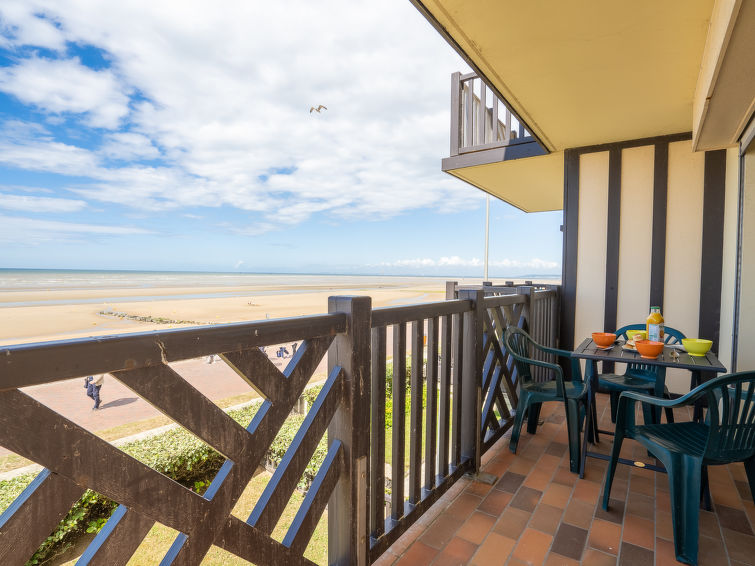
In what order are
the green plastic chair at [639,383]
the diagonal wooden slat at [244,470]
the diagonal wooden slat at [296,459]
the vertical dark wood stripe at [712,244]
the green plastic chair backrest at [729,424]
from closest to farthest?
the diagonal wooden slat at [244,470], the diagonal wooden slat at [296,459], the green plastic chair backrest at [729,424], the green plastic chair at [639,383], the vertical dark wood stripe at [712,244]

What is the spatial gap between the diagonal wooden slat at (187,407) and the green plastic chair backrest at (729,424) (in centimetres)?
177

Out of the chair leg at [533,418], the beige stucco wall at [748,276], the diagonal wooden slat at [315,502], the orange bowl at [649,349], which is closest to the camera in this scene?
the diagonal wooden slat at [315,502]

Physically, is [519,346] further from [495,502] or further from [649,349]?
[495,502]

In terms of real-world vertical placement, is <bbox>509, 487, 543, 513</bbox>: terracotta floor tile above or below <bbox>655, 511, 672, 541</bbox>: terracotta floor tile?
below

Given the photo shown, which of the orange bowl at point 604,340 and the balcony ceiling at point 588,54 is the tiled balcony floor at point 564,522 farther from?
the balcony ceiling at point 588,54

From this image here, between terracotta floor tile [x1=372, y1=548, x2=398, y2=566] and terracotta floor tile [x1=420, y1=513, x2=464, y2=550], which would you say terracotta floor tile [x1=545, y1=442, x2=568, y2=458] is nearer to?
terracotta floor tile [x1=420, y1=513, x2=464, y2=550]

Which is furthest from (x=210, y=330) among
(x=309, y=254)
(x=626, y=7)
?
(x=309, y=254)

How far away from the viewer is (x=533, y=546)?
173cm

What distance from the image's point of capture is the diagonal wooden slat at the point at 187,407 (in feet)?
2.63

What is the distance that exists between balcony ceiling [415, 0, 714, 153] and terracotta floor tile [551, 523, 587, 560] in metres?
2.68

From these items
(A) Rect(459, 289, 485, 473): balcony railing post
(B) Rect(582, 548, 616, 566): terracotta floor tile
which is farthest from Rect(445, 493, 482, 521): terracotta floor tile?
(B) Rect(582, 548, 616, 566): terracotta floor tile

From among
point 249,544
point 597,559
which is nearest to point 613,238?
point 597,559

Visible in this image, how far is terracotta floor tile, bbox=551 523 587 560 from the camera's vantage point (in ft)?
5.54

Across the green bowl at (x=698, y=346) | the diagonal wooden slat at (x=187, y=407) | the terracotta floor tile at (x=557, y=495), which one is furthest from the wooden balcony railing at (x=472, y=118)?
the diagonal wooden slat at (x=187, y=407)
